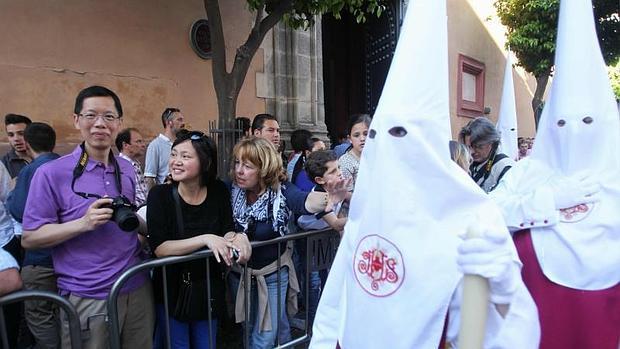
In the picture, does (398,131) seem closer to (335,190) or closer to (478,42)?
(335,190)

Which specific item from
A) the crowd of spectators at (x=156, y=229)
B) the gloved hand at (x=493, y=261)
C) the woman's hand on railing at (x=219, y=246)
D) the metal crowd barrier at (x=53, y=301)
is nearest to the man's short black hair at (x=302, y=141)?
the crowd of spectators at (x=156, y=229)

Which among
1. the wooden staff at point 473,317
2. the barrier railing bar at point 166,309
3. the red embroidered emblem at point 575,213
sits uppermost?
the red embroidered emblem at point 575,213

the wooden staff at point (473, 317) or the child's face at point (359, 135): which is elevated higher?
the child's face at point (359, 135)

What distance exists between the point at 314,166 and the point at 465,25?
36.0ft

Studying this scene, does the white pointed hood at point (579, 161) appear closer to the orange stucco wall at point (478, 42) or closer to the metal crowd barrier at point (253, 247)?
the metal crowd barrier at point (253, 247)

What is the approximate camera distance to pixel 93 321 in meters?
2.30

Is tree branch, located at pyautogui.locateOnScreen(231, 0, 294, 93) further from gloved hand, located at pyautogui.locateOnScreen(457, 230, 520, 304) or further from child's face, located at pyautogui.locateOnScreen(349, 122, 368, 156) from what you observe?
gloved hand, located at pyautogui.locateOnScreen(457, 230, 520, 304)

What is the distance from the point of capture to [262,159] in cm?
285

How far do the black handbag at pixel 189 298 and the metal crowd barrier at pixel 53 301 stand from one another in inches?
21.4

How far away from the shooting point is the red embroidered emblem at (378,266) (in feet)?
4.92

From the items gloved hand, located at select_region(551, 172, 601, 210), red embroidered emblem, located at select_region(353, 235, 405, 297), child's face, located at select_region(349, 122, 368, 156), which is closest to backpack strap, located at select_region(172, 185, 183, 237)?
red embroidered emblem, located at select_region(353, 235, 405, 297)

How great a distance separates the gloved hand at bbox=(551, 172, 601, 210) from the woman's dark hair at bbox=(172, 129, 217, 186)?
6.01 ft

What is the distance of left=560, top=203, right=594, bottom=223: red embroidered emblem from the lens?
218 cm

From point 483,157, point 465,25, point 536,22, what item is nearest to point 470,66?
point 465,25
